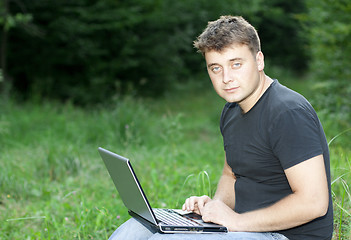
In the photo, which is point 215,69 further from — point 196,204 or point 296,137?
point 196,204

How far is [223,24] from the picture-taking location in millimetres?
2230

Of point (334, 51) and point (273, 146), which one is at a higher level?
point (273, 146)

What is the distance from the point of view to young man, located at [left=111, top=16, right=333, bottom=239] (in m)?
1.93

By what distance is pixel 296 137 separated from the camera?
6.36 feet

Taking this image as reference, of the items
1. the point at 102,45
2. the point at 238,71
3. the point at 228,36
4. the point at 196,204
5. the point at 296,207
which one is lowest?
the point at 102,45

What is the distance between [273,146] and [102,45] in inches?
427

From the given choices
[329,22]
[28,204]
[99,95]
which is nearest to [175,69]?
[99,95]

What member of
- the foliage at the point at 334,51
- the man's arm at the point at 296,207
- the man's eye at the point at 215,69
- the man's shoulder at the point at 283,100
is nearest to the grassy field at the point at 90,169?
the man's arm at the point at 296,207

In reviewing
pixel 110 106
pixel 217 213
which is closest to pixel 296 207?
pixel 217 213

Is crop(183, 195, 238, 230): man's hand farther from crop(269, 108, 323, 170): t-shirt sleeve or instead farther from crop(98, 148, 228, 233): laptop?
crop(269, 108, 323, 170): t-shirt sleeve

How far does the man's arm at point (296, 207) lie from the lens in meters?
1.91

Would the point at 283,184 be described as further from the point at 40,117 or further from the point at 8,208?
the point at 40,117

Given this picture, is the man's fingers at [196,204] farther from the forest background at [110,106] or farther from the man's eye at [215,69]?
the forest background at [110,106]

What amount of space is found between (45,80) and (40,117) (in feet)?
12.0
